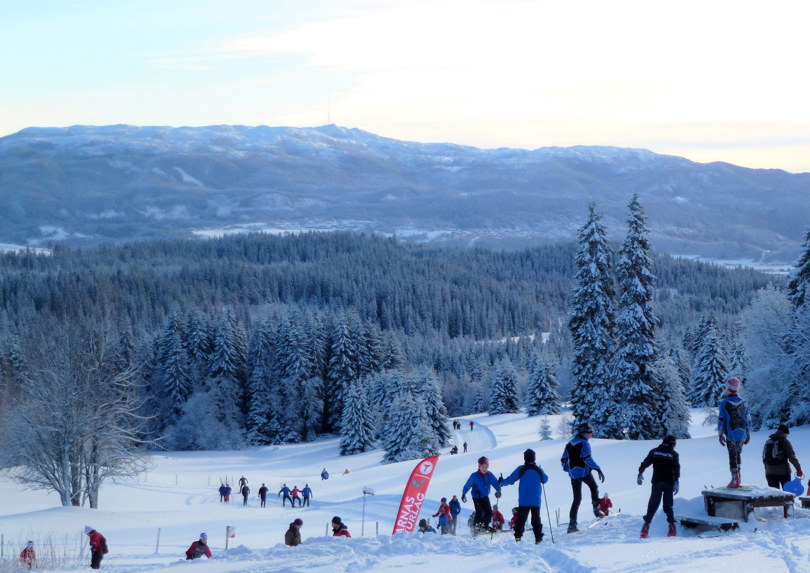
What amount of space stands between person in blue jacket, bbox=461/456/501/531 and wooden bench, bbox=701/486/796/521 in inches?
136

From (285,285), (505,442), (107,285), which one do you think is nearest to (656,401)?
(505,442)

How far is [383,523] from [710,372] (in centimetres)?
3927

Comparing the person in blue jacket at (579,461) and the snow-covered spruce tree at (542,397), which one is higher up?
the person in blue jacket at (579,461)

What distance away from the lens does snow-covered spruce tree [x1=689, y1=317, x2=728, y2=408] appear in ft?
182

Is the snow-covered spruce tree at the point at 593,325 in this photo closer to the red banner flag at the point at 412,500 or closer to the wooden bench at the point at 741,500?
the red banner flag at the point at 412,500

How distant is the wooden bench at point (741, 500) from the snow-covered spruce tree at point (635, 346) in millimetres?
21752

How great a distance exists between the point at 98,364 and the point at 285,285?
13460 centimetres

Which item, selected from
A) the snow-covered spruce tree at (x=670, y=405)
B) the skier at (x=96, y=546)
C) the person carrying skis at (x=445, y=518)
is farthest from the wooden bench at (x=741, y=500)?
the snow-covered spruce tree at (x=670, y=405)

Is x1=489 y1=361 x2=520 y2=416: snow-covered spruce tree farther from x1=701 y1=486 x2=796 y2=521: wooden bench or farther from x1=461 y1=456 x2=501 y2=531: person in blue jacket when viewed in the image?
x1=701 y1=486 x2=796 y2=521: wooden bench

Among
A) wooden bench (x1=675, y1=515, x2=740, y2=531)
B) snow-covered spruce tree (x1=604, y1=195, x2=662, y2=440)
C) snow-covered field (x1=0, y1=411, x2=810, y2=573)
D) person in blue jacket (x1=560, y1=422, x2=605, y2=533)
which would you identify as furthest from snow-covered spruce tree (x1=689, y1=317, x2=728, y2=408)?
person in blue jacket (x1=560, y1=422, x2=605, y2=533)

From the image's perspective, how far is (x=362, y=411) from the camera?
60375mm

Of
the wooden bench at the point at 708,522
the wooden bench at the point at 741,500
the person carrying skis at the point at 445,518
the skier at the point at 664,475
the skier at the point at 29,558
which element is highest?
the skier at the point at 664,475

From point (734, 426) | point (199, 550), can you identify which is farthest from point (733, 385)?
point (199, 550)

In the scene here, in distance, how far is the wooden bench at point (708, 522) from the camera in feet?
38.4
